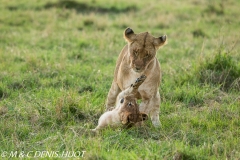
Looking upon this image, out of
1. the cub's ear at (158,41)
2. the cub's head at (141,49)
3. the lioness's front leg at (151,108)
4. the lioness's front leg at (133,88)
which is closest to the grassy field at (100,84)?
the lioness's front leg at (151,108)

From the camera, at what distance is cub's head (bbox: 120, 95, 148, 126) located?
5.08 metres

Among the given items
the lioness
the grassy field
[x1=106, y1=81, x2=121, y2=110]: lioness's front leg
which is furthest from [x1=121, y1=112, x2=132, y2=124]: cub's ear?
[x1=106, y1=81, x2=121, y2=110]: lioness's front leg

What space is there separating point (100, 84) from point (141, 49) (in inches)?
86.4

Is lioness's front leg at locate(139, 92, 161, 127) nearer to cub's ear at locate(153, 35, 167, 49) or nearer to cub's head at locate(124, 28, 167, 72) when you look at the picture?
cub's head at locate(124, 28, 167, 72)

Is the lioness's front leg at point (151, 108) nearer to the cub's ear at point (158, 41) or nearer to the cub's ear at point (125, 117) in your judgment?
the cub's ear at point (125, 117)

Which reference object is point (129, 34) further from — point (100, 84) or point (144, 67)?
point (100, 84)

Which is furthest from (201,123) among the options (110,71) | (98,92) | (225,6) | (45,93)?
(225,6)

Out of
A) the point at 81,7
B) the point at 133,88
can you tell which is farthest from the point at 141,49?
the point at 81,7

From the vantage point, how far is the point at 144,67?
5340 mm

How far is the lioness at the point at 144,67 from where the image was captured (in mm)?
5352

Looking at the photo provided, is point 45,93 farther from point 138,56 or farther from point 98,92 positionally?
point 138,56

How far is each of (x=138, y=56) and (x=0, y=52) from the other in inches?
178

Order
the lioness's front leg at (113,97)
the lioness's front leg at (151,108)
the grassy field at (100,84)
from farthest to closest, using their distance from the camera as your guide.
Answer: the lioness's front leg at (113,97) → the lioness's front leg at (151,108) → the grassy field at (100,84)

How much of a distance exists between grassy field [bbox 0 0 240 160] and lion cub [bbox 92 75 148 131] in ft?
0.43
